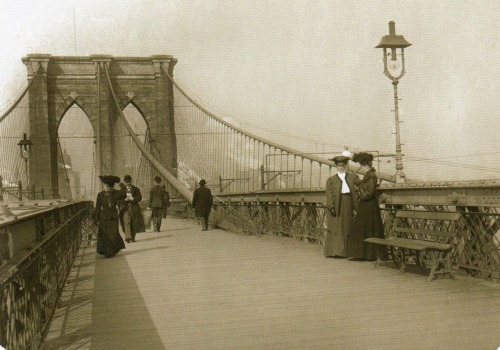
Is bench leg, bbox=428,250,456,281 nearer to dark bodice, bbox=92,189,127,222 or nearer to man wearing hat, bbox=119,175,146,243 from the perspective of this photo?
dark bodice, bbox=92,189,127,222

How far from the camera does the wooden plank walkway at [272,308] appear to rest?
4664 millimetres

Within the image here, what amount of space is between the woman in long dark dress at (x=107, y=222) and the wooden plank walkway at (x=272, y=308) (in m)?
1.49

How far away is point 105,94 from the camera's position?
35969mm

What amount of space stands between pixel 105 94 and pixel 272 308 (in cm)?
3158

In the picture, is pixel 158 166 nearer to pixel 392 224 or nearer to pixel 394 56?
pixel 394 56

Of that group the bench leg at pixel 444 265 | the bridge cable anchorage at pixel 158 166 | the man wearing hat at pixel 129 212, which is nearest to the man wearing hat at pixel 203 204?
the man wearing hat at pixel 129 212

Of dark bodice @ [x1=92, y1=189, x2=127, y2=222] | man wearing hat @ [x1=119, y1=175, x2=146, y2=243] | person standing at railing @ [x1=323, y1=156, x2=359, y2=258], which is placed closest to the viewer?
person standing at railing @ [x1=323, y1=156, x2=359, y2=258]

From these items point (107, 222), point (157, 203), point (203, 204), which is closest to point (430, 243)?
point (107, 222)

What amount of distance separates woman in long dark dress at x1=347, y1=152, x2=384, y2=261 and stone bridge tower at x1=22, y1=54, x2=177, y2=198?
26099 mm

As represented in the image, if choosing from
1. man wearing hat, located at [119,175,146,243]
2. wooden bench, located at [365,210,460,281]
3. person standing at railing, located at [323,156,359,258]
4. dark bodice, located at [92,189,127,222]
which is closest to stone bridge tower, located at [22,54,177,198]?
man wearing hat, located at [119,175,146,243]

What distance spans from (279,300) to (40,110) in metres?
30.3

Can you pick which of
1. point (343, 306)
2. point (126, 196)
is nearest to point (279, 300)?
point (343, 306)

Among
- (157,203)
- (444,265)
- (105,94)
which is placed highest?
(105,94)

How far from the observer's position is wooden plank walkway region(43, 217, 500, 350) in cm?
466
